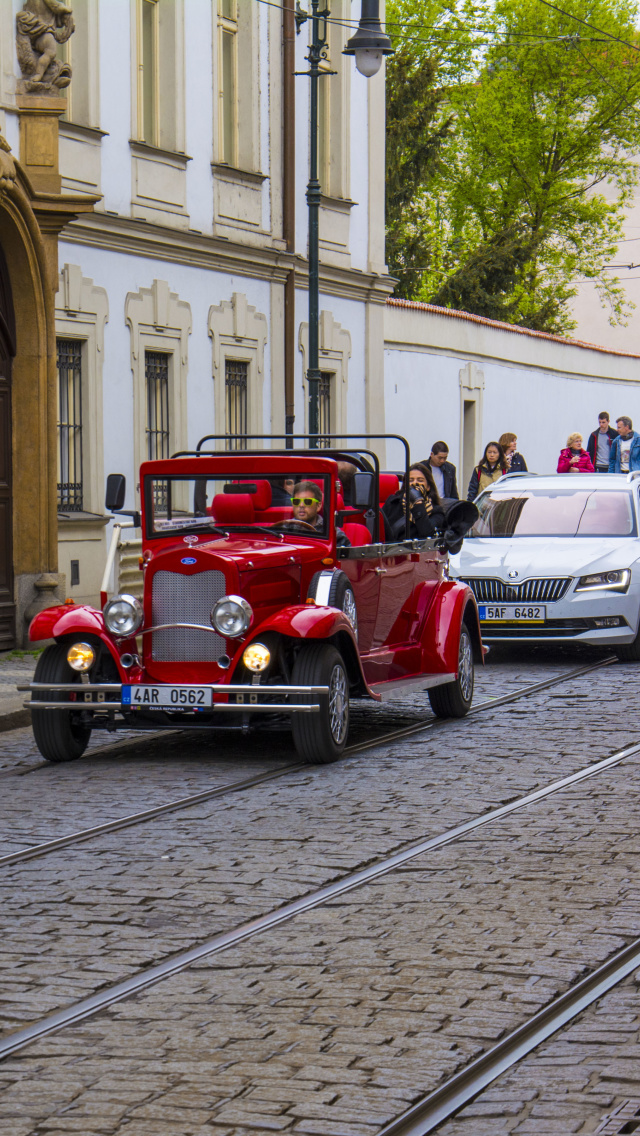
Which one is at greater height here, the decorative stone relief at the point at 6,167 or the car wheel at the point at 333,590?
the decorative stone relief at the point at 6,167

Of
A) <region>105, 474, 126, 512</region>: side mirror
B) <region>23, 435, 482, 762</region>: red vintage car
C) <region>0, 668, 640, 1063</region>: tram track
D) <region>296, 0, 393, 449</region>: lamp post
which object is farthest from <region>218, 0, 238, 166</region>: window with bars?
<region>0, 668, 640, 1063</region>: tram track

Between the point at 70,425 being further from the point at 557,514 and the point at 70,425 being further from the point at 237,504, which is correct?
the point at 237,504

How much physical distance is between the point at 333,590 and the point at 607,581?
536 cm

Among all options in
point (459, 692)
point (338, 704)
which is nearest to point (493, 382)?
point (459, 692)

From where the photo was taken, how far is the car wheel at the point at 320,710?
32.3ft

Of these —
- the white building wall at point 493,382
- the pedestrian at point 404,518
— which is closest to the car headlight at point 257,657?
the pedestrian at point 404,518

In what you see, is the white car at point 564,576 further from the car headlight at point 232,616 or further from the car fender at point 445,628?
the car headlight at point 232,616

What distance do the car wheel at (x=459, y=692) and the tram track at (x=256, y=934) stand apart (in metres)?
2.86

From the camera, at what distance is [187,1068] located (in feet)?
15.3

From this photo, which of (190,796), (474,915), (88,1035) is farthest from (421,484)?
(88,1035)

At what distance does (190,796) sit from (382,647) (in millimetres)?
2530

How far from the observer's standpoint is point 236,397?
23.1 metres

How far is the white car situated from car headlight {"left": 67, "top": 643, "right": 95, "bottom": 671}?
560 centimetres

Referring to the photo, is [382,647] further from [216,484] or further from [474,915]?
[474,915]
